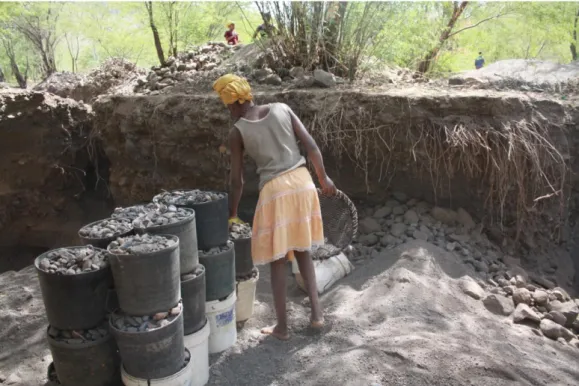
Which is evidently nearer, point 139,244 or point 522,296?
point 139,244

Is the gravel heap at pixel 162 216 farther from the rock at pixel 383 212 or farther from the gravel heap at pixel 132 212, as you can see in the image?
the rock at pixel 383 212

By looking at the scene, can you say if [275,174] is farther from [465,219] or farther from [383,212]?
[465,219]

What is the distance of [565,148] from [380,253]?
7.34 ft

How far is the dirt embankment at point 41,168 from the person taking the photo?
19.3 feet

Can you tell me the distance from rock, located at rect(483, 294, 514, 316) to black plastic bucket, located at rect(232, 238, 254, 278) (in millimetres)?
1998

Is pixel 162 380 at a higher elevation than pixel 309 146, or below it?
below

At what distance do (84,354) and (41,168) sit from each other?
4429mm

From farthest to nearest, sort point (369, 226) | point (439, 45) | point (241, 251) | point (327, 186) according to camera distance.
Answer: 1. point (439, 45)
2. point (369, 226)
3. point (241, 251)
4. point (327, 186)

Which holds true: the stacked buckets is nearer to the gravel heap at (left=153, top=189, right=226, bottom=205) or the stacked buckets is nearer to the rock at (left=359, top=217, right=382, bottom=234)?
the gravel heap at (left=153, top=189, right=226, bottom=205)

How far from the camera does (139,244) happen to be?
2.44 metres

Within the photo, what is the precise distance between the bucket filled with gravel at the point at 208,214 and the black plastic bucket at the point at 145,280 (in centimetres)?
55

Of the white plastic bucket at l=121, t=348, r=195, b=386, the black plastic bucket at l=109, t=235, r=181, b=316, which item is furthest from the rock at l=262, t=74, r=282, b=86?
the white plastic bucket at l=121, t=348, r=195, b=386

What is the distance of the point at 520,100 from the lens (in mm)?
4641

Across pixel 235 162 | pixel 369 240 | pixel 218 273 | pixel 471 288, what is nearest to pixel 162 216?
pixel 218 273
